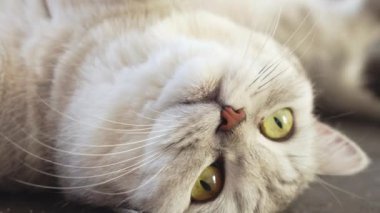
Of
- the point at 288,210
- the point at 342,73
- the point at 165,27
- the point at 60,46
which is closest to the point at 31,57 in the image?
the point at 60,46

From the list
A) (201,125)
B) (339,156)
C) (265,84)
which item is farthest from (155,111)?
(339,156)

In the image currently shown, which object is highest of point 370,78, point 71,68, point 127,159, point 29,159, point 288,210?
point 71,68

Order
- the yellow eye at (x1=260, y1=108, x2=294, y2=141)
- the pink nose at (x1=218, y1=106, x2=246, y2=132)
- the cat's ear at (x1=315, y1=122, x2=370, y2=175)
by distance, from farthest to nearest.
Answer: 1. the cat's ear at (x1=315, y1=122, x2=370, y2=175)
2. the yellow eye at (x1=260, y1=108, x2=294, y2=141)
3. the pink nose at (x1=218, y1=106, x2=246, y2=132)

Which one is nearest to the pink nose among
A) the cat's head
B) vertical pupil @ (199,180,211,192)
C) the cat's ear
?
the cat's head

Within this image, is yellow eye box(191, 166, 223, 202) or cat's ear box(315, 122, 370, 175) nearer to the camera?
yellow eye box(191, 166, 223, 202)

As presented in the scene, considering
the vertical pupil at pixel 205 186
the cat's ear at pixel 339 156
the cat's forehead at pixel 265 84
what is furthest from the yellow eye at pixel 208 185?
the cat's ear at pixel 339 156

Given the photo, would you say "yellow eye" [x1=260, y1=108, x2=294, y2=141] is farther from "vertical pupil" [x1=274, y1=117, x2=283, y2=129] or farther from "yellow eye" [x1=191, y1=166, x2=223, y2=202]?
"yellow eye" [x1=191, y1=166, x2=223, y2=202]

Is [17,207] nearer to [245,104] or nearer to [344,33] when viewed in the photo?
[245,104]
